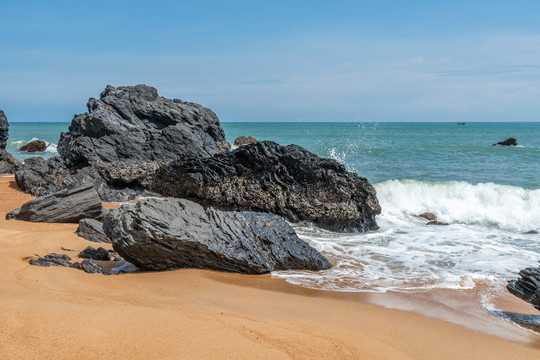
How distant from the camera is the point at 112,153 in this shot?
615 inches

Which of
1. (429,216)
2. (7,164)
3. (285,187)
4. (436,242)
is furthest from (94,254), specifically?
(7,164)

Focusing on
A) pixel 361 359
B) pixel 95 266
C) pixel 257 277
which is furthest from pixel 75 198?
pixel 361 359

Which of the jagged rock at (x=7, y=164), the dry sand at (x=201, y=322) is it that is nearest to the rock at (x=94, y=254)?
the dry sand at (x=201, y=322)

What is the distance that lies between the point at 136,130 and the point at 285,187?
9.57 meters

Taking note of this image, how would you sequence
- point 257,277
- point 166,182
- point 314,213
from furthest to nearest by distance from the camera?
point 166,182 → point 314,213 → point 257,277

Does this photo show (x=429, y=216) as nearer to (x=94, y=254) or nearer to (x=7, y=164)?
(x=94, y=254)

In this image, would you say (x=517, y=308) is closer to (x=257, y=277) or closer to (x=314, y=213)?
(x=257, y=277)

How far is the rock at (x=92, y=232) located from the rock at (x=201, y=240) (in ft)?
4.71

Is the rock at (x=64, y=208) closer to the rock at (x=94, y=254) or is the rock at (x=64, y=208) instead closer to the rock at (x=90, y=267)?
the rock at (x=94, y=254)

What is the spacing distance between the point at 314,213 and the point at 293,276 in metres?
4.06

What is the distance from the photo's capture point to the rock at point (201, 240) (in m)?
6.50

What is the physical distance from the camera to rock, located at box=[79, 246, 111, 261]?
277 inches

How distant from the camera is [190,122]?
23.4m

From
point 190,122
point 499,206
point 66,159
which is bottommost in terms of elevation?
point 499,206
